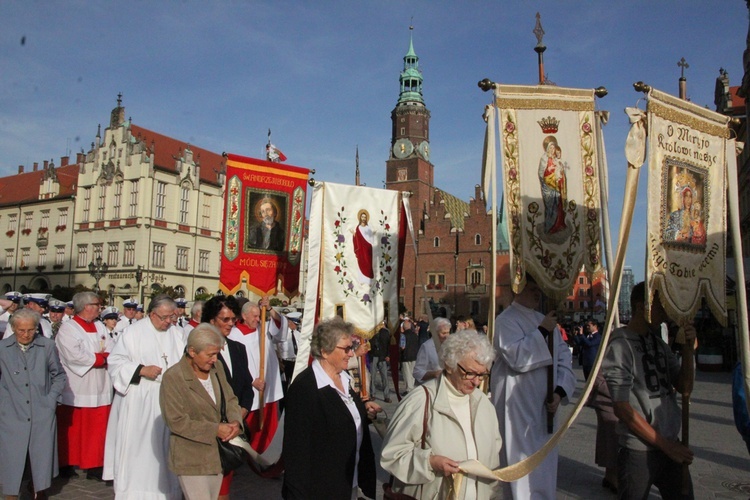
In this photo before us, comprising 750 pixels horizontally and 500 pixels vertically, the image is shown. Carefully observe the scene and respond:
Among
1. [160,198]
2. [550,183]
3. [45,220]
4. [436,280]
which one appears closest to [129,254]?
[160,198]

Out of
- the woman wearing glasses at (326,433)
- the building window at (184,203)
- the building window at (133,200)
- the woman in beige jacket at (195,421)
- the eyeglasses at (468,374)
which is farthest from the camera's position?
the building window at (184,203)

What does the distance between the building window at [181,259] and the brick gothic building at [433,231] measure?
835 inches

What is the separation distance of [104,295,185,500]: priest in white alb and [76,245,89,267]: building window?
5370cm

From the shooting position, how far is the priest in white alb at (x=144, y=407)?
17.6ft

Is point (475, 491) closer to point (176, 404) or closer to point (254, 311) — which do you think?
point (176, 404)

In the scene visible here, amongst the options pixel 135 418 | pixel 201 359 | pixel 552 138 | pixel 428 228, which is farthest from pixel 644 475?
pixel 428 228

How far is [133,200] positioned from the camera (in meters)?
51.8

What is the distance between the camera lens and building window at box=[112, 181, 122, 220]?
52.6 metres

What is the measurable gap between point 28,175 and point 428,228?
44686 mm

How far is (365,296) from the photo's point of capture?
787cm

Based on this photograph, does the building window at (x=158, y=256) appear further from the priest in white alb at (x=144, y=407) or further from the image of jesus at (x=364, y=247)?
the priest in white alb at (x=144, y=407)

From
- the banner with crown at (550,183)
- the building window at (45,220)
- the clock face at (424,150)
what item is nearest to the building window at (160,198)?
the building window at (45,220)

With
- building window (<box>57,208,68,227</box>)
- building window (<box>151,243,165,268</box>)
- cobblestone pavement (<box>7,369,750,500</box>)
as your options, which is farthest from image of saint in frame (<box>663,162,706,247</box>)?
building window (<box>57,208,68,227</box>)

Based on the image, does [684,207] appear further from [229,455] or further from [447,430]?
[229,455]
